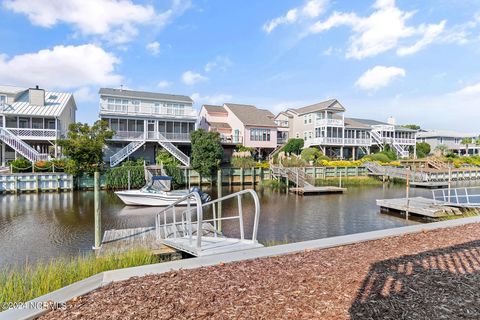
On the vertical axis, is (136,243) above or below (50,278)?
below

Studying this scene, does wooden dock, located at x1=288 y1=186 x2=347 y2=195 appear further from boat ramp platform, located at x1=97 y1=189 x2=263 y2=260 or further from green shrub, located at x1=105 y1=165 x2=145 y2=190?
boat ramp platform, located at x1=97 y1=189 x2=263 y2=260

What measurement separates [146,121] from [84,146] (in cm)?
994

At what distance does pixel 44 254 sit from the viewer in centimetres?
1107

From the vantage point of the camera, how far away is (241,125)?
4222 centimetres

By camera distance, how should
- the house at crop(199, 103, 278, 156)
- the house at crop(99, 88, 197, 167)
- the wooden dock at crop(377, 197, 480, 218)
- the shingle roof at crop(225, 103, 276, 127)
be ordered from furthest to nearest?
the shingle roof at crop(225, 103, 276, 127) → the house at crop(199, 103, 278, 156) → the house at crop(99, 88, 197, 167) → the wooden dock at crop(377, 197, 480, 218)

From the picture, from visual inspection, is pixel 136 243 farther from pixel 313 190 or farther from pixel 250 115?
pixel 250 115

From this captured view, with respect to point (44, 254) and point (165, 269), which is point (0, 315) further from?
point (44, 254)

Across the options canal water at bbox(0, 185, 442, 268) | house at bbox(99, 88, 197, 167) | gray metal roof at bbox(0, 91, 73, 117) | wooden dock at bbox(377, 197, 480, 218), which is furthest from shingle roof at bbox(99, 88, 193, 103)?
wooden dock at bbox(377, 197, 480, 218)

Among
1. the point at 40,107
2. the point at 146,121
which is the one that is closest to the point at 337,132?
the point at 146,121

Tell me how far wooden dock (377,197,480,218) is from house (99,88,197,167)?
67.2ft

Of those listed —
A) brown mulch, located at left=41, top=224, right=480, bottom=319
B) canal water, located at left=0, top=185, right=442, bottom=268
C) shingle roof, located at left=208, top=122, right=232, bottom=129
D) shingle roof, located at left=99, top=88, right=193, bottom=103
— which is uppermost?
shingle roof, located at left=99, top=88, right=193, bottom=103

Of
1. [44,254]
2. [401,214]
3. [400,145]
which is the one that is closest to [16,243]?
[44,254]

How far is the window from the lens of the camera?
42.5 m

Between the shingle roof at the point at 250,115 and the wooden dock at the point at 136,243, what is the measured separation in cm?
3169
